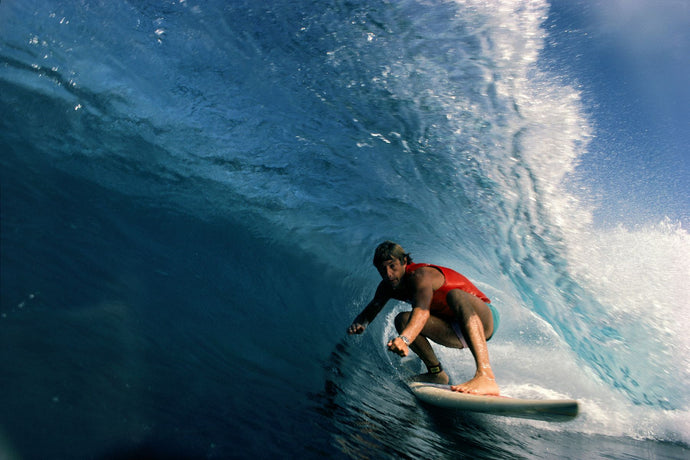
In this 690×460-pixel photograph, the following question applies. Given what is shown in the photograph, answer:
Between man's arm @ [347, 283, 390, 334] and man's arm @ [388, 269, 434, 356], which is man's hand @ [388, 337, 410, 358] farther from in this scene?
man's arm @ [347, 283, 390, 334]

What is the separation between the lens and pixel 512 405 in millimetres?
2180

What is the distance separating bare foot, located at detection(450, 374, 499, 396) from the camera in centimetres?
245

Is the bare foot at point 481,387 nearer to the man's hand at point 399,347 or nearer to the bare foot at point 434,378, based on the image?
the man's hand at point 399,347

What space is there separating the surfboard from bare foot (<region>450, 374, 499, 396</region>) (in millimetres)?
49

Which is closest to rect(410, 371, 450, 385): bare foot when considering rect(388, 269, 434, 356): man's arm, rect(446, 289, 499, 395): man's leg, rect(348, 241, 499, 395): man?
rect(348, 241, 499, 395): man

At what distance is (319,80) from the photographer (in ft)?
15.2

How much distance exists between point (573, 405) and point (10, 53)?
8.52 metres

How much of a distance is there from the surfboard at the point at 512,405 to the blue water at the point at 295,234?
0.14m

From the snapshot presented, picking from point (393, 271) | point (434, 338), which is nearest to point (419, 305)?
point (393, 271)

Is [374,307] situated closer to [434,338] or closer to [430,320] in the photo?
[430,320]

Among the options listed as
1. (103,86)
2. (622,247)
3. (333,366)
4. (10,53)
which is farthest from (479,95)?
(10,53)

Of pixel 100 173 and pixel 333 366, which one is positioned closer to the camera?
pixel 333 366

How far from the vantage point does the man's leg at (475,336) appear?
8.18 feet

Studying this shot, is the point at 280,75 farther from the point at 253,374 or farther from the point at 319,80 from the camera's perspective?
→ the point at 253,374
